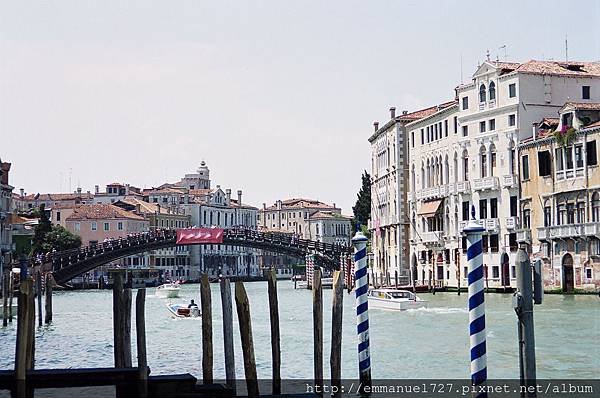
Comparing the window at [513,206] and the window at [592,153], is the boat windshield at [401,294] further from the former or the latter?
the window at [513,206]

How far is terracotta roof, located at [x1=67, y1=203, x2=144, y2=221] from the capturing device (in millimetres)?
58438

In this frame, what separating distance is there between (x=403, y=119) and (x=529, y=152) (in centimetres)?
866

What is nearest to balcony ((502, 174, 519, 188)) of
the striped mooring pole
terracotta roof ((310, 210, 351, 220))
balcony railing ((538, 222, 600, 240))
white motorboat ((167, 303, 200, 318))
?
balcony railing ((538, 222, 600, 240))

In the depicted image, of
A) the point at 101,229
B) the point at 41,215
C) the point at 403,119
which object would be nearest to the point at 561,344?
the point at 403,119

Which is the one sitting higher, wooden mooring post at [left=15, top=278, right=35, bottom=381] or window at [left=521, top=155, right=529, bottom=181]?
window at [left=521, top=155, right=529, bottom=181]

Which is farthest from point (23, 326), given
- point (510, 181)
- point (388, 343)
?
point (510, 181)

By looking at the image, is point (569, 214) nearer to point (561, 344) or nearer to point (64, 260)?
point (561, 344)

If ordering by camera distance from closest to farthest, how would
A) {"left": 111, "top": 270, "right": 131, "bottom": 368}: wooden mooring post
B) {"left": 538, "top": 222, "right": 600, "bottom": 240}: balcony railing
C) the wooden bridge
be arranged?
1. {"left": 111, "top": 270, "right": 131, "bottom": 368}: wooden mooring post
2. {"left": 538, "top": 222, "right": 600, "bottom": 240}: balcony railing
3. the wooden bridge

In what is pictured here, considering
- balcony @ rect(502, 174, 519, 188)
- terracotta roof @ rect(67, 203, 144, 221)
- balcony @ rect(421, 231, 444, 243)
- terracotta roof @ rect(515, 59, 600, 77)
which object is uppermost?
terracotta roof @ rect(515, 59, 600, 77)

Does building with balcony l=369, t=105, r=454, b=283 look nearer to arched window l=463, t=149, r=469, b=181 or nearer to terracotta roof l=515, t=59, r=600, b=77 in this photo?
arched window l=463, t=149, r=469, b=181

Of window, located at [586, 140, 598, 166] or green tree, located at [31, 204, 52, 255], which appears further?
green tree, located at [31, 204, 52, 255]

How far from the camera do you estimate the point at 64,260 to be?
132 feet

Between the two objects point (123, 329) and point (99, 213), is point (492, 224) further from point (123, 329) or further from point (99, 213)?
point (99, 213)

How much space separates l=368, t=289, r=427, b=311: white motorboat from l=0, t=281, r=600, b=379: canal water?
0.95 feet
